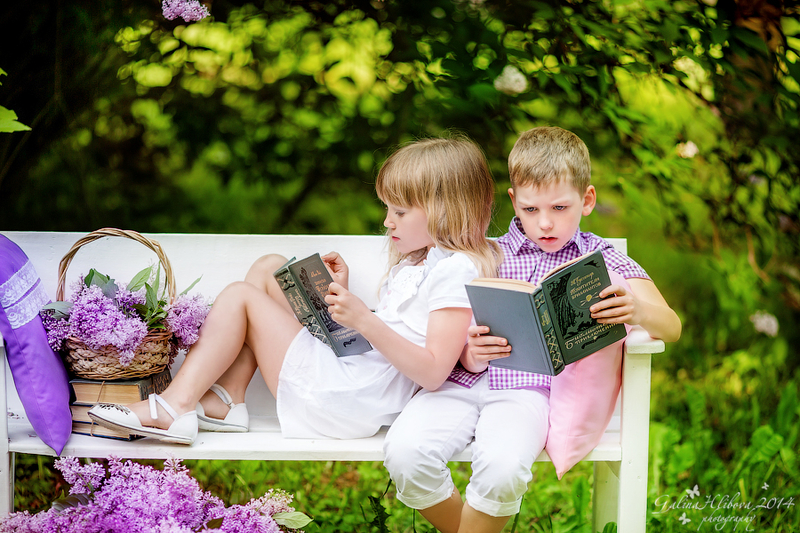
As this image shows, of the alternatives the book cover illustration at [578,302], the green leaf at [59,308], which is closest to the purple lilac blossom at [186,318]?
the green leaf at [59,308]

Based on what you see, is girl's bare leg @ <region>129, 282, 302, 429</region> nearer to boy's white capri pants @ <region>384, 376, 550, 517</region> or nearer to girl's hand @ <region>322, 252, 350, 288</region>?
girl's hand @ <region>322, 252, 350, 288</region>

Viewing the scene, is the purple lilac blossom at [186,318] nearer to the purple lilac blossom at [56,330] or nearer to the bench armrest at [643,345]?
the purple lilac blossom at [56,330]

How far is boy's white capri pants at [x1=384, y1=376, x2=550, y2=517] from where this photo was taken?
1697mm

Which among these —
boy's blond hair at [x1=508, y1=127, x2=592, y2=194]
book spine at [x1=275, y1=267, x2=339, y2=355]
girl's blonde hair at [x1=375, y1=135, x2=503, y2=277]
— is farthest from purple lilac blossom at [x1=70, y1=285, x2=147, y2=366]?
boy's blond hair at [x1=508, y1=127, x2=592, y2=194]

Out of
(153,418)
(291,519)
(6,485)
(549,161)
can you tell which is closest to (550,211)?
(549,161)

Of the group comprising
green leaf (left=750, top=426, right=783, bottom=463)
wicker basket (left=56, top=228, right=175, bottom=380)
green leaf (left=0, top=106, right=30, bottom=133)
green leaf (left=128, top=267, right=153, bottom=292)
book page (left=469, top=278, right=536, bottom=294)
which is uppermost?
green leaf (left=0, top=106, right=30, bottom=133)

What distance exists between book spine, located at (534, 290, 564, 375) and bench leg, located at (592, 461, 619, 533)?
0.44 m

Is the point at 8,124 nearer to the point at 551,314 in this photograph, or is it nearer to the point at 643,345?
the point at 551,314

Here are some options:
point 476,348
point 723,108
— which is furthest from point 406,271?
point 723,108

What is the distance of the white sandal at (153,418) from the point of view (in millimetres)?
1751

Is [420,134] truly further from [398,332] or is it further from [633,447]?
[633,447]

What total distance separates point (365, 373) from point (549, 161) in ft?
2.64

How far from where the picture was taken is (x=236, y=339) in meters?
2.03

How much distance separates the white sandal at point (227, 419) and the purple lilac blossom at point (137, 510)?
0.77 ft
